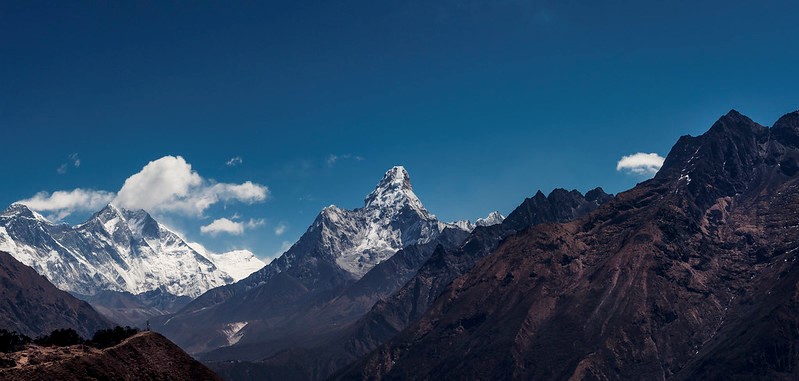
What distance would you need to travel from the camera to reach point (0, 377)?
18188 cm

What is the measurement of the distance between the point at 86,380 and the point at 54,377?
8709 millimetres

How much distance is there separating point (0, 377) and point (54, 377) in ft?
41.5

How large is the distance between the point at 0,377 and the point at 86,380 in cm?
2135

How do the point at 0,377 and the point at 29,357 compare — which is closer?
the point at 0,377

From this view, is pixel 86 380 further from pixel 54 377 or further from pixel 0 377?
pixel 0 377

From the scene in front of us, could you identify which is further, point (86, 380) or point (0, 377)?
point (86, 380)

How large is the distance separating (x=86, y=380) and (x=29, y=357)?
13503mm

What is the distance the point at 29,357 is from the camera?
653 feet

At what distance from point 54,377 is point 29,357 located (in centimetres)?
1108

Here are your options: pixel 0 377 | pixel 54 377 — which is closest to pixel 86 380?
pixel 54 377

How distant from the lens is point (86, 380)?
200 metres

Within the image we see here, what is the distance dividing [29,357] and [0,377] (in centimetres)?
1731

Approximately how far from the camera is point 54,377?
192250 mm
